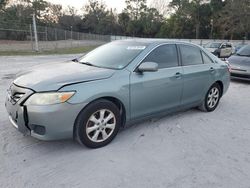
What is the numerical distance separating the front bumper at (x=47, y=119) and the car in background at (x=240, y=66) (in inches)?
276

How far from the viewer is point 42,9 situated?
46.6m

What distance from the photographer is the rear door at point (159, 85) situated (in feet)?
11.8

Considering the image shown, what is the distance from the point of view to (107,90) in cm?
319

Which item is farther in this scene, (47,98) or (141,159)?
(141,159)

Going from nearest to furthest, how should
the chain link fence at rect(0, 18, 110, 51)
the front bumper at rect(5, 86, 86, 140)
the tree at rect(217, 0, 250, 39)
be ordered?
1. the front bumper at rect(5, 86, 86, 140)
2. the chain link fence at rect(0, 18, 110, 51)
3. the tree at rect(217, 0, 250, 39)

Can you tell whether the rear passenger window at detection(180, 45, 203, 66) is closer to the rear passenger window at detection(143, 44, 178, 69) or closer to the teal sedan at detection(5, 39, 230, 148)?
the teal sedan at detection(5, 39, 230, 148)

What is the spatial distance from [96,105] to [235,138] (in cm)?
239

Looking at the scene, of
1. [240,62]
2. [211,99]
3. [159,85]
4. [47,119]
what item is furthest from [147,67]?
[240,62]

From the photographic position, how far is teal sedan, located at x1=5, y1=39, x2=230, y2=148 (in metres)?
2.91

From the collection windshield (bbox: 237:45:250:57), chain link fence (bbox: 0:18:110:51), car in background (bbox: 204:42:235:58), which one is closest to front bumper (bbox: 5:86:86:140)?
windshield (bbox: 237:45:250:57)

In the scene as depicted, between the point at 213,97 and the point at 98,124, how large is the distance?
3.02 m

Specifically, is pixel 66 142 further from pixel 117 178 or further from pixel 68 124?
pixel 117 178

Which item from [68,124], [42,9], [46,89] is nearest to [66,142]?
[68,124]

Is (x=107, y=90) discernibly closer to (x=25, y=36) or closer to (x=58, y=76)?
(x=58, y=76)
